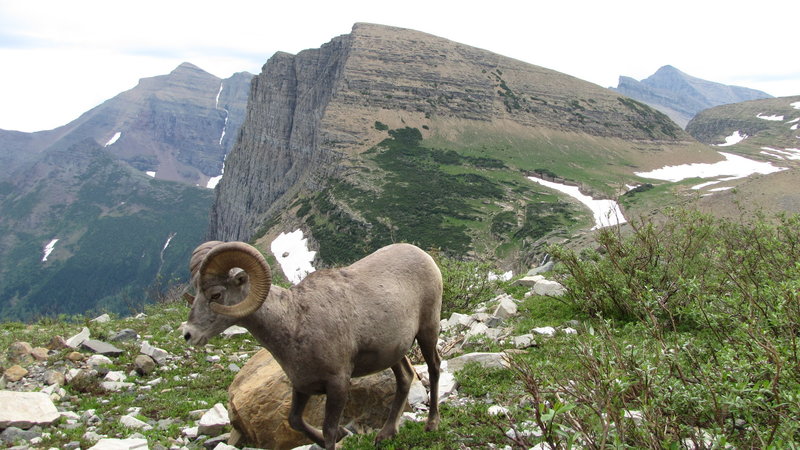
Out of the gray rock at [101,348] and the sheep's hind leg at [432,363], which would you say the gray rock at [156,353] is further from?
the sheep's hind leg at [432,363]

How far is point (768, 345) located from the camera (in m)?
4.40

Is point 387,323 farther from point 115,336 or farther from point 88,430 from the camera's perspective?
point 115,336

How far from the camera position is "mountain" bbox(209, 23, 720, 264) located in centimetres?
11750

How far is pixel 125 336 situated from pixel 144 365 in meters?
2.89

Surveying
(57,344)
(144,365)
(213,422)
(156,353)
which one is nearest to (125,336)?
(57,344)

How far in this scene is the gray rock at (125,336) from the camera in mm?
13961

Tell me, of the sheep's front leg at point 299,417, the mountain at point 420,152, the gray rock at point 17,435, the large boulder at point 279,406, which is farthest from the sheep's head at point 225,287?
the mountain at point 420,152

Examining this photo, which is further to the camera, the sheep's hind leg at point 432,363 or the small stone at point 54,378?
the small stone at point 54,378

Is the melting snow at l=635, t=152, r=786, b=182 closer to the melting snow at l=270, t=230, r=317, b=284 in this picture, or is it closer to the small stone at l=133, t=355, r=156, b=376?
Answer: the melting snow at l=270, t=230, r=317, b=284

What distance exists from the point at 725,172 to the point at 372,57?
127 meters

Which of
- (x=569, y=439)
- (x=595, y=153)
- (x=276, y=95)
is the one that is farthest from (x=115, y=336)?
(x=276, y=95)

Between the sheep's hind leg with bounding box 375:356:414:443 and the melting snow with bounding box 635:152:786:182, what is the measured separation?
565 ft

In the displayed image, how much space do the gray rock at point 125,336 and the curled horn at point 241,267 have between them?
9.86 meters

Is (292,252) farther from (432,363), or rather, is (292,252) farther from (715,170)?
(715,170)
